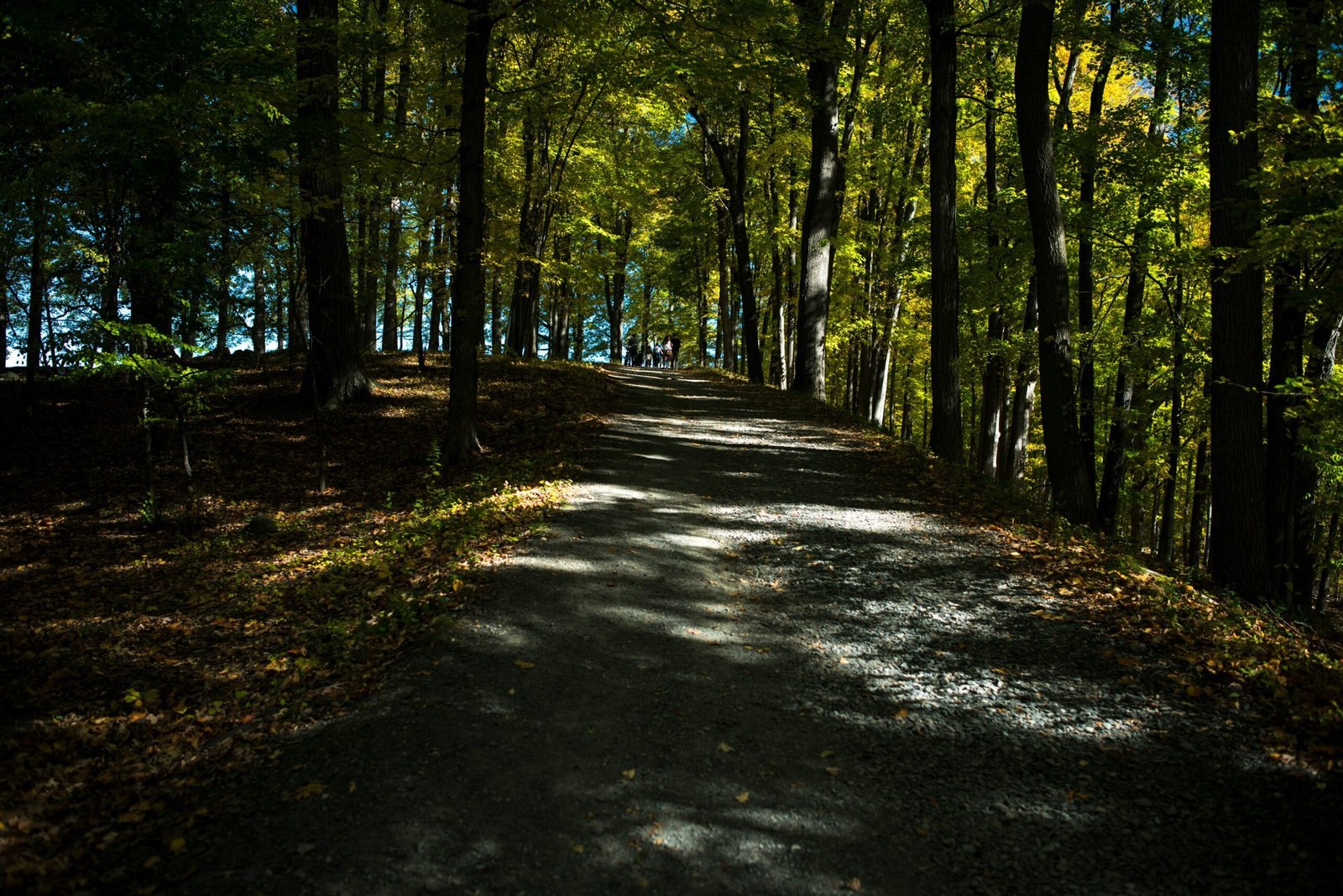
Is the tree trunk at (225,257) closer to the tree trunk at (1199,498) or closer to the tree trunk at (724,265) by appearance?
the tree trunk at (724,265)

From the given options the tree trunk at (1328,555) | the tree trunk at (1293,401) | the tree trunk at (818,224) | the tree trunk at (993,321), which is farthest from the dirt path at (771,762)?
the tree trunk at (1328,555)

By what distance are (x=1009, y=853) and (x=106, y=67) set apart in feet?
44.0

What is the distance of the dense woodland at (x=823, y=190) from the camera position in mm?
7664

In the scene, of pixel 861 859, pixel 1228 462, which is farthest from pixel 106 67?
pixel 1228 462

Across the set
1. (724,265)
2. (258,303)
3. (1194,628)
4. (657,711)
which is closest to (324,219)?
(258,303)

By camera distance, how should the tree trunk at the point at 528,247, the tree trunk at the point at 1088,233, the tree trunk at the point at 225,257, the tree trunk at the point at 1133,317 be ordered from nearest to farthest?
the tree trunk at the point at 225,257 < the tree trunk at the point at 1088,233 < the tree trunk at the point at 1133,317 < the tree trunk at the point at 528,247

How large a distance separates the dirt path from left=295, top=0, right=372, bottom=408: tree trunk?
7.30 metres

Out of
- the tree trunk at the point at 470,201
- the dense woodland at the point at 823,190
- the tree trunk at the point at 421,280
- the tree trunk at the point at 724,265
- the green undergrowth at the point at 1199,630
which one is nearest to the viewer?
the green undergrowth at the point at 1199,630

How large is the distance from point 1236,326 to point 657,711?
25.4 feet

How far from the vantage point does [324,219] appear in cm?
1145

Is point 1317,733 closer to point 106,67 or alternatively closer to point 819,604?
point 819,604

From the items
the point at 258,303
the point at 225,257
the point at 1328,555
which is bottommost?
the point at 1328,555

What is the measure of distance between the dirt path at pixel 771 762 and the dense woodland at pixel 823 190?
433 cm

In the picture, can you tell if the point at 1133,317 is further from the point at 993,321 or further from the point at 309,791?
the point at 309,791
